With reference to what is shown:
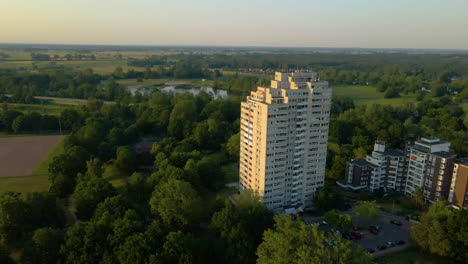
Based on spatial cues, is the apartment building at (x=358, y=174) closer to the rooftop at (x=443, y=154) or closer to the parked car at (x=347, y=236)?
the rooftop at (x=443, y=154)

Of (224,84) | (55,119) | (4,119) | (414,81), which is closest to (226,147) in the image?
(55,119)

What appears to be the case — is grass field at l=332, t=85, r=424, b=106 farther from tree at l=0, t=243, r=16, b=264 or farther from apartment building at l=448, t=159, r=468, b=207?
tree at l=0, t=243, r=16, b=264

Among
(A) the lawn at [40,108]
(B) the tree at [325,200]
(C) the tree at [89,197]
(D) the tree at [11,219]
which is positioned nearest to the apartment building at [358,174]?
(B) the tree at [325,200]

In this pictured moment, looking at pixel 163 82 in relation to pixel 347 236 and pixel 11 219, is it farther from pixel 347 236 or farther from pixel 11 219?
pixel 347 236

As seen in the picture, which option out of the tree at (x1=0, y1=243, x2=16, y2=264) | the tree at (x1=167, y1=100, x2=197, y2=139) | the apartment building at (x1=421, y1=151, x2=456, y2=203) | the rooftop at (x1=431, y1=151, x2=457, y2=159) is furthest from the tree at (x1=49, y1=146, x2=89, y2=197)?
the rooftop at (x1=431, y1=151, x2=457, y2=159)

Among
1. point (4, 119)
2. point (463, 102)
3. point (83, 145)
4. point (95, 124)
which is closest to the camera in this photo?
point (83, 145)

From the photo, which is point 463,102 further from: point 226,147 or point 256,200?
point 256,200

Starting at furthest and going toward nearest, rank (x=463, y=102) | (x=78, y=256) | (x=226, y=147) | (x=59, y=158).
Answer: (x=463, y=102) < (x=226, y=147) < (x=59, y=158) < (x=78, y=256)
